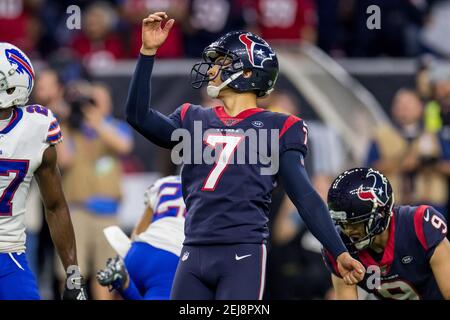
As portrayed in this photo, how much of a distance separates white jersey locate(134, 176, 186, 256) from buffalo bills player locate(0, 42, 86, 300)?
37.7 inches

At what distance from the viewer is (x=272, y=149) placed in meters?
5.65

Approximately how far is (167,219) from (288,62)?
4206mm

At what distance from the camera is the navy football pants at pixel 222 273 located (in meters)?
5.50

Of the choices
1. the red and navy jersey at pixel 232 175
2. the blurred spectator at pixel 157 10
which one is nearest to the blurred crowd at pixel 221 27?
the blurred spectator at pixel 157 10

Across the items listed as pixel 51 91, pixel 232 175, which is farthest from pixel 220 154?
pixel 51 91

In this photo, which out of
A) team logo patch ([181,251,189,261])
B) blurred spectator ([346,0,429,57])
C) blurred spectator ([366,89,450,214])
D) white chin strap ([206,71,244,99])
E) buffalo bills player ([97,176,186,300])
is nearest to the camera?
team logo patch ([181,251,189,261])

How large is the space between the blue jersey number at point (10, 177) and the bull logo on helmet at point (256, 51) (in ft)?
4.12

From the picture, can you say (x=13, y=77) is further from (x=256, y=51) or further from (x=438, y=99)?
(x=438, y=99)

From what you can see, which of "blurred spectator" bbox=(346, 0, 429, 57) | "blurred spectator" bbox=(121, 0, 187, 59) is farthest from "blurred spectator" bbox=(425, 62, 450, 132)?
"blurred spectator" bbox=(121, 0, 187, 59)

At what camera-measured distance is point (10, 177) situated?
5918 millimetres

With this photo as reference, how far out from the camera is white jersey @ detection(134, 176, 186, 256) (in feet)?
23.0

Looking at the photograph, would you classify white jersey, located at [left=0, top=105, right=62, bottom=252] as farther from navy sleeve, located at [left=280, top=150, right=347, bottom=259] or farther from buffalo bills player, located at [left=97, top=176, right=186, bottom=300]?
navy sleeve, located at [left=280, top=150, right=347, bottom=259]
